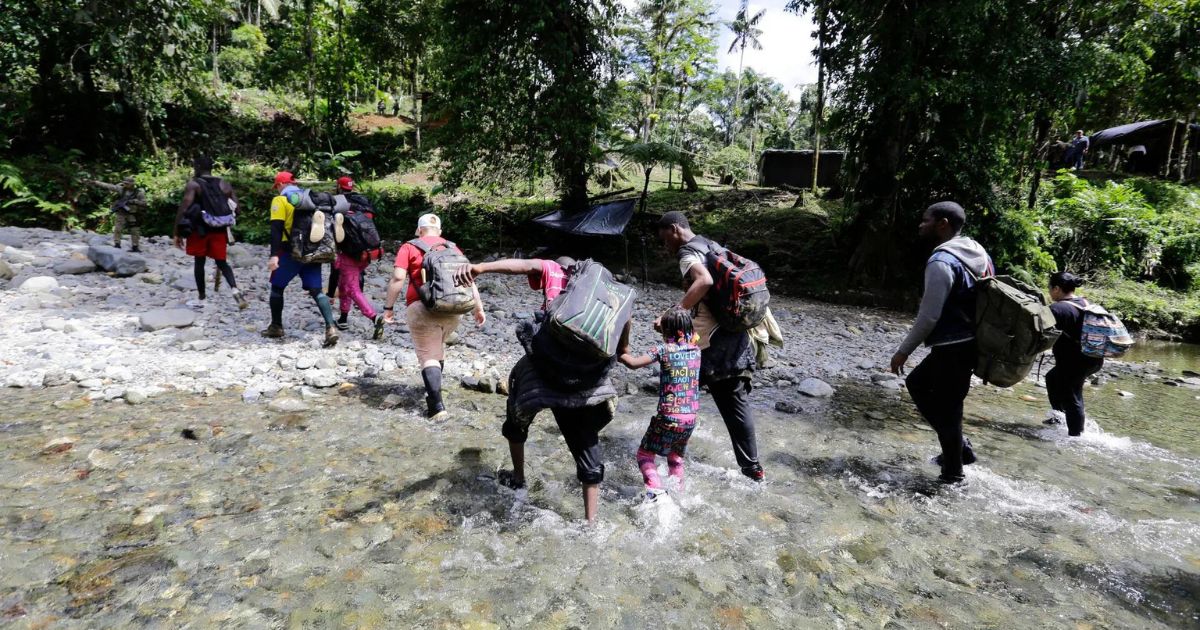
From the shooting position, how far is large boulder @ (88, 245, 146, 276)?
9.92 meters

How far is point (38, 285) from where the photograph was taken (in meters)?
8.70

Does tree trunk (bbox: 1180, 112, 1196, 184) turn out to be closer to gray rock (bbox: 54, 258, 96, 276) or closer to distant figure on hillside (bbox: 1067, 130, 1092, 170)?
distant figure on hillside (bbox: 1067, 130, 1092, 170)

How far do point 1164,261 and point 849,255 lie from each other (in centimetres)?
788

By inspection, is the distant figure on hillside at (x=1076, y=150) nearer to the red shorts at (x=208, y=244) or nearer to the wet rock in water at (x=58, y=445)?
the red shorts at (x=208, y=244)

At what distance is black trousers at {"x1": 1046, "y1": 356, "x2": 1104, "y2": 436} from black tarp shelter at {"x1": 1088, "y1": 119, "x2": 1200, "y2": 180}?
2408cm

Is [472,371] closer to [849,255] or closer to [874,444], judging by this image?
[874,444]

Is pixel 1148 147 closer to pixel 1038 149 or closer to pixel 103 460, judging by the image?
pixel 1038 149

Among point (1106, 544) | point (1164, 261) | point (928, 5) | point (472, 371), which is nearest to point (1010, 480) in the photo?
point (1106, 544)

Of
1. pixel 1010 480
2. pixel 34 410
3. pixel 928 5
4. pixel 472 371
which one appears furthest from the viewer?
pixel 928 5

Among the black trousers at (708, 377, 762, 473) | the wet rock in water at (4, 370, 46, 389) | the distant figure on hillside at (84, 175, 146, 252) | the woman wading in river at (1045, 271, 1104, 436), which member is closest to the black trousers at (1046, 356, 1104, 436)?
the woman wading in river at (1045, 271, 1104, 436)

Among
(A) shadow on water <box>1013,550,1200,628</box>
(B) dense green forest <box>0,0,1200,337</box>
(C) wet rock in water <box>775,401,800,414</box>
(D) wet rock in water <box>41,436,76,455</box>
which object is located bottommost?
(D) wet rock in water <box>41,436,76,455</box>

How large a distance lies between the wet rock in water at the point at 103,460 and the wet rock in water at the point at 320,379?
6.51 ft

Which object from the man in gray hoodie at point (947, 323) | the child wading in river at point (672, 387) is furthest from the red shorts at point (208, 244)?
the man in gray hoodie at point (947, 323)

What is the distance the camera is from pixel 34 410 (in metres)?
5.24
